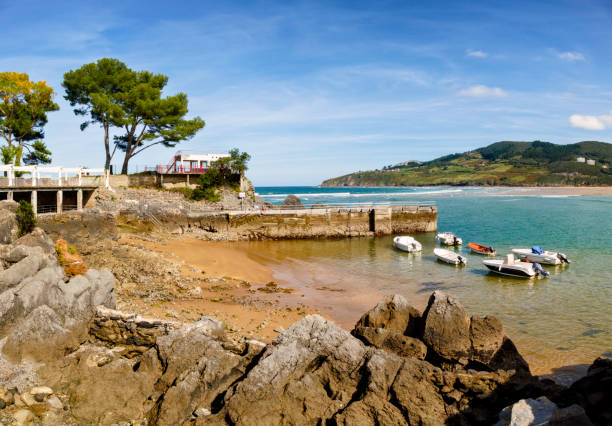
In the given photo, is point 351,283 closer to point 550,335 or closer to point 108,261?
point 550,335

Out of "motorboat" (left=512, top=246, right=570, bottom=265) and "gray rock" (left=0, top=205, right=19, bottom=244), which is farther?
"motorboat" (left=512, top=246, right=570, bottom=265)

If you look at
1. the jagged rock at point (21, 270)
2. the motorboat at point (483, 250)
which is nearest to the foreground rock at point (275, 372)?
the jagged rock at point (21, 270)

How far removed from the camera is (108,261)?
18922 millimetres

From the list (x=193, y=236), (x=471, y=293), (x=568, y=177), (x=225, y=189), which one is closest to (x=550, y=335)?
(x=471, y=293)

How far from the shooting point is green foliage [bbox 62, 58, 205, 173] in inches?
1563

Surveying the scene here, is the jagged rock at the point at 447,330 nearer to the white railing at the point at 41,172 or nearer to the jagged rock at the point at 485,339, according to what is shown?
the jagged rock at the point at 485,339

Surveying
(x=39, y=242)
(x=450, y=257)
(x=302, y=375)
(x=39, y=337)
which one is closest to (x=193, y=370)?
(x=302, y=375)

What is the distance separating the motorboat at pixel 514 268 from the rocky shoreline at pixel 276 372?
→ 49.4ft

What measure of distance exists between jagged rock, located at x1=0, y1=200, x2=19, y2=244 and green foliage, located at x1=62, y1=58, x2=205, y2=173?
781 inches

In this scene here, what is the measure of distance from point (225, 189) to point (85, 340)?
32378 millimetres

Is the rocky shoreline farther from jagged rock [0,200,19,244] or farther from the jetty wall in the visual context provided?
the jetty wall

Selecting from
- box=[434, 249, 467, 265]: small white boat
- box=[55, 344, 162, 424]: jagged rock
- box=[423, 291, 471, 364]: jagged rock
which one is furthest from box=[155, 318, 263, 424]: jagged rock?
box=[434, 249, 467, 265]: small white boat

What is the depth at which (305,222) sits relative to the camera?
120 feet

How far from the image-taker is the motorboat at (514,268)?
72.5 feet
